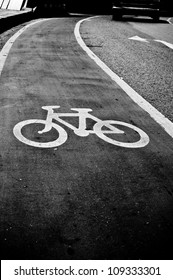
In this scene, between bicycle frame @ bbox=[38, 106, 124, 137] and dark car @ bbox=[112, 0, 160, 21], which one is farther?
dark car @ bbox=[112, 0, 160, 21]

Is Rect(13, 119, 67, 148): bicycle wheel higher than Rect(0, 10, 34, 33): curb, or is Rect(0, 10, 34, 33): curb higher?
Rect(0, 10, 34, 33): curb

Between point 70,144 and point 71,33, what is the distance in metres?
9.38

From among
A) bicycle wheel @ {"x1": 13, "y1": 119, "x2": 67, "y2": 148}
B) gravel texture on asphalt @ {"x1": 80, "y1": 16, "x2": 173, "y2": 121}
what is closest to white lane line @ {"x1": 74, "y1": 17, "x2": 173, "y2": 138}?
gravel texture on asphalt @ {"x1": 80, "y1": 16, "x2": 173, "y2": 121}

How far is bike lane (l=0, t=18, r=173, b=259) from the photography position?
264cm

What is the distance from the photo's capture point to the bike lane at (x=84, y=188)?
2.64 meters

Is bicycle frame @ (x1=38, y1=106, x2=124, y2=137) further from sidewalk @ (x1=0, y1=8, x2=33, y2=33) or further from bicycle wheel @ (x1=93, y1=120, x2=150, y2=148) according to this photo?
sidewalk @ (x1=0, y1=8, x2=33, y2=33)

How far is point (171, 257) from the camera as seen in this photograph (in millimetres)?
2564

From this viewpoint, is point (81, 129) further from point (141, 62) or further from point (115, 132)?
point (141, 62)

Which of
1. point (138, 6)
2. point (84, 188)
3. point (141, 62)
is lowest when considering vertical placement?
point (84, 188)

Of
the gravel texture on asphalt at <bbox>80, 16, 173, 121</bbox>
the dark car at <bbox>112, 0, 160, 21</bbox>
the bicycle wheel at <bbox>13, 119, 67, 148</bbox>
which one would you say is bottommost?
the bicycle wheel at <bbox>13, 119, 67, 148</bbox>

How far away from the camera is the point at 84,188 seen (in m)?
3.32

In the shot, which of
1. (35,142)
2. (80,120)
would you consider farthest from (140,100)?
(35,142)

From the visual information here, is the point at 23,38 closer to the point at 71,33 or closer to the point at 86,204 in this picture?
the point at 71,33
